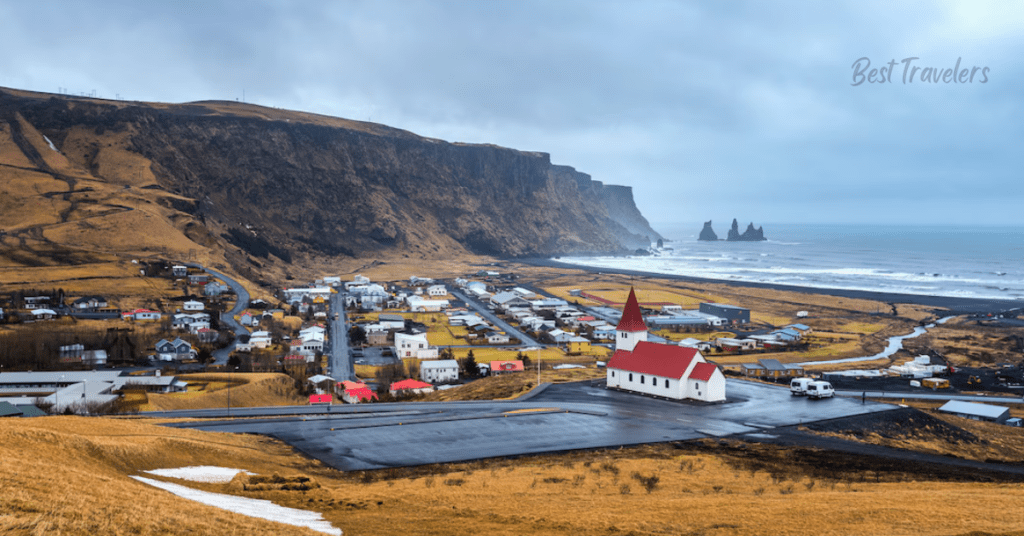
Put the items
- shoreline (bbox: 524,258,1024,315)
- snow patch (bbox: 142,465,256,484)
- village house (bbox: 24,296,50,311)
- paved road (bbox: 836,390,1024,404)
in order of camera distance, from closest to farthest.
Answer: snow patch (bbox: 142,465,256,484) → paved road (bbox: 836,390,1024,404) → village house (bbox: 24,296,50,311) → shoreline (bbox: 524,258,1024,315)

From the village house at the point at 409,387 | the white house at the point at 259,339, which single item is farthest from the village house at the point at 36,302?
the village house at the point at 409,387

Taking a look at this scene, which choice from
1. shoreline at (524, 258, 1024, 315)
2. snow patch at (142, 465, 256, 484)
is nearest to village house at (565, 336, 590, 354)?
snow patch at (142, 465, 256, 484)

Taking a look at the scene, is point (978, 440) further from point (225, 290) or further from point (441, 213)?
point (441, 213)

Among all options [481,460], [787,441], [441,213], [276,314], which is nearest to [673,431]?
[787,441]

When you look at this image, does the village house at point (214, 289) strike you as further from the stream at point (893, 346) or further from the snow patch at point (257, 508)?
the snow patch at point (257, 508)

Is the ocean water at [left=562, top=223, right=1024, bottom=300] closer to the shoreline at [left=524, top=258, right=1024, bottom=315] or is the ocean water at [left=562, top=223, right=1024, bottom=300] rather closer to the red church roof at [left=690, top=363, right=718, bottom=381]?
the shoreline at [left=524, top=258, right=1024, bottom=315]
